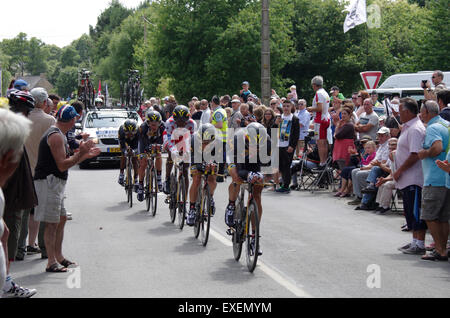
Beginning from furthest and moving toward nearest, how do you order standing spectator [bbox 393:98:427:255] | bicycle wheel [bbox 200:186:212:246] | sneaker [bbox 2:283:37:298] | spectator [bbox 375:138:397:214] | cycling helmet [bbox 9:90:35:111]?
spectator [bbox 375:138:397:214]
bicycle wheel [bbox 200:186:212:246]
standing spectator [bbox 393:98:427:255]
cycling helmet [bbox 9:90:35:111]
sneaker [bbox 2:283:37:298]

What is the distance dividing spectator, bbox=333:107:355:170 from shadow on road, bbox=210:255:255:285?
749 cm

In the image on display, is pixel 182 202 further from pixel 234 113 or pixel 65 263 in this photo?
pixel 234 113

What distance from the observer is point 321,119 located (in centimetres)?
1734

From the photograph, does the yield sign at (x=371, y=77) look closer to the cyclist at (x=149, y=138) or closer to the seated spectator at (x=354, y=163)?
the seated spectator at (x=354, y=163)

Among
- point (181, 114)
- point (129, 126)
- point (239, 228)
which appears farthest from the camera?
point (129, 126)

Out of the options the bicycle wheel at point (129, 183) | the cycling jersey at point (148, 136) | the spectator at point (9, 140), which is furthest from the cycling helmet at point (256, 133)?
the bicycle wheel at point (129, 183)

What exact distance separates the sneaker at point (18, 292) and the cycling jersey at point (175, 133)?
4963mm

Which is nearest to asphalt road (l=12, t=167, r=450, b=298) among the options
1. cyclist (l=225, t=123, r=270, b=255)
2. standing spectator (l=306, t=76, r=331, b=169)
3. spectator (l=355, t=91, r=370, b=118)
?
cyclist (l=225, t=123, r=270, b=255)

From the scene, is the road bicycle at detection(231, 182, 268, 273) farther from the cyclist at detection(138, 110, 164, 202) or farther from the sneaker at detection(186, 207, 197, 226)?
the cyclist at detection(138, 110, 164, 202)

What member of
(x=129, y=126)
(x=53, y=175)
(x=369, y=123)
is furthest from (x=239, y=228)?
(x=369, y=123)

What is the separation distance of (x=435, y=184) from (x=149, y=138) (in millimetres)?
5953

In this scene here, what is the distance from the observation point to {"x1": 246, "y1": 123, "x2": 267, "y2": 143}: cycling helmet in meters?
8.74
